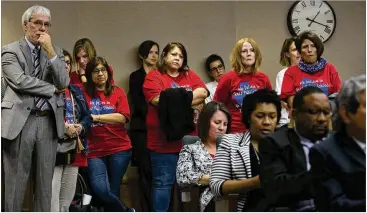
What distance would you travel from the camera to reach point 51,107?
4.10 m

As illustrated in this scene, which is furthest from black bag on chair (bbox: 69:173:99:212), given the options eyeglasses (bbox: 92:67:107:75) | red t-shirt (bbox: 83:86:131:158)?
eyeglasses (bbox: 92:67:107:75)

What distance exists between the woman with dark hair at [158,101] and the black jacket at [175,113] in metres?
0.03

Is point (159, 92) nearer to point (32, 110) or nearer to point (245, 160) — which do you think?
point (32, 110)

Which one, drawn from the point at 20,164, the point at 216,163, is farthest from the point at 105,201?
the point at 216,163

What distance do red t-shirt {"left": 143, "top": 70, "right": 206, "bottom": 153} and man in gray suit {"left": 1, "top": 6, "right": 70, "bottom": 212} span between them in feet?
2.49

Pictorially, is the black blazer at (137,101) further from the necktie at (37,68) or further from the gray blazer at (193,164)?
the necktie at (37,68)

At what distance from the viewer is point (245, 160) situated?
3562 millimetres

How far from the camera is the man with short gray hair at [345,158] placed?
10.5 ft

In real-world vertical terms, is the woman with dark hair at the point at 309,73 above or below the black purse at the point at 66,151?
above

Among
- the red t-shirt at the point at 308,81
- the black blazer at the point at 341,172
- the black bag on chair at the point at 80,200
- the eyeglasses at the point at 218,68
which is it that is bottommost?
the black bag on chair at the point at 80,200

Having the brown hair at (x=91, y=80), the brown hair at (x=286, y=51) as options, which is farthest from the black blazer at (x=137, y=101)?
the brown hair at (x=286, y=51)

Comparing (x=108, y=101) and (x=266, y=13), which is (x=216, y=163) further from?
(x=266, y=13)

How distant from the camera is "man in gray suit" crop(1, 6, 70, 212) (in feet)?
13.2

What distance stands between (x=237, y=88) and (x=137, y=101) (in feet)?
2.99
